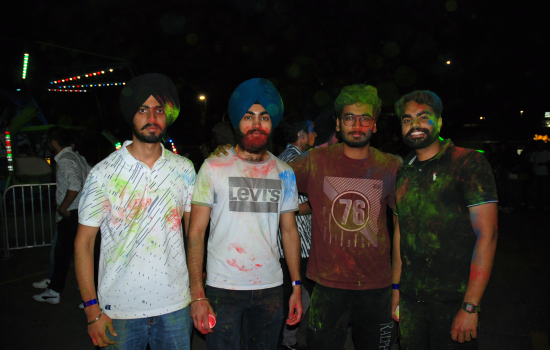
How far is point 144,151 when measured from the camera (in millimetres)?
2273

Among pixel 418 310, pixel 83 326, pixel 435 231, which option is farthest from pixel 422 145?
pixel 83 326

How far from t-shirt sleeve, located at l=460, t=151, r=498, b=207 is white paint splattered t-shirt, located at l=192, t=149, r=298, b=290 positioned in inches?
46.2

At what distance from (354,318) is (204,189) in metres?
1.38

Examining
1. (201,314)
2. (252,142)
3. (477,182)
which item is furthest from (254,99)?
(477,182)

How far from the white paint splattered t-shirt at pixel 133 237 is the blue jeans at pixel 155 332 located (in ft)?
0.17

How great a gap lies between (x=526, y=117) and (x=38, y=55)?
164 feet

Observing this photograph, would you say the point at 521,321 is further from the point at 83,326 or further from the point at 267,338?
the point at 83,326

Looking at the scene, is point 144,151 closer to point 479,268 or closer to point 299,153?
point 299,153

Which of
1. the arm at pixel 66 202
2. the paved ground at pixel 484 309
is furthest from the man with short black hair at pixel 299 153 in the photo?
the arm at pixel 66 202

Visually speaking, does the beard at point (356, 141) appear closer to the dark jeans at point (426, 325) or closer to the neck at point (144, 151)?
the dark jeans at point (426, 325)

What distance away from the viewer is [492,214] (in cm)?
222

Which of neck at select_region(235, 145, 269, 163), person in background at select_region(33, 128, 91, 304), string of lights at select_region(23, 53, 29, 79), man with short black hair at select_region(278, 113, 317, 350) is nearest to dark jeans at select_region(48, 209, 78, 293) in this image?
person in background at select_region(33, 128, 91, 304)

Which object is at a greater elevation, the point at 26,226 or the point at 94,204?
the point at 94,204

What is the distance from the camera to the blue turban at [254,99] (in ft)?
7.93
